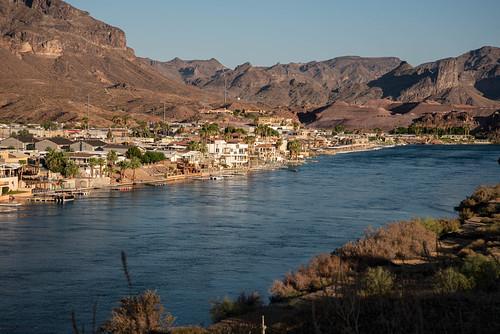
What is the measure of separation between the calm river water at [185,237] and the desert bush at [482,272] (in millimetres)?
6123

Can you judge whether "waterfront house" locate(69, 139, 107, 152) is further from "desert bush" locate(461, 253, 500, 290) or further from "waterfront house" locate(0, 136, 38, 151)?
"desert bush" locate(461, 253, 500, 290)

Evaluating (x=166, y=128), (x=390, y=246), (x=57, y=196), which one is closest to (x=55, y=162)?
(x=57, y=196)

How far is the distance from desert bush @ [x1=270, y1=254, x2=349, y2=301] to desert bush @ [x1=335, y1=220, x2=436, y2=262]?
1408 millimetres

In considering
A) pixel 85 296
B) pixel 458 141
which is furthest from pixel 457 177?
pixel 458 141

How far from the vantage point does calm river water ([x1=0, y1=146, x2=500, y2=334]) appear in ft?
72.7

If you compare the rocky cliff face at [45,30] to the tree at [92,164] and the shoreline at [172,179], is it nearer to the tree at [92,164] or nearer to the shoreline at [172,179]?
the shoreline at [172,179]

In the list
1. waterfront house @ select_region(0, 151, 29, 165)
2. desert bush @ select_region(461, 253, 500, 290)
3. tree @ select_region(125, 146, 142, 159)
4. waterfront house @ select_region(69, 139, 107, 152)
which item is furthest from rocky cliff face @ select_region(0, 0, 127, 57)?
desert bush @ select_region(461, 253, 500, 290)

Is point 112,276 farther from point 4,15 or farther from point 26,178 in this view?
point 4,15

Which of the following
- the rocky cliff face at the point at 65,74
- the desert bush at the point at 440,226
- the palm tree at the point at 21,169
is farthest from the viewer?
the rocky cliff face at the point at 65,74

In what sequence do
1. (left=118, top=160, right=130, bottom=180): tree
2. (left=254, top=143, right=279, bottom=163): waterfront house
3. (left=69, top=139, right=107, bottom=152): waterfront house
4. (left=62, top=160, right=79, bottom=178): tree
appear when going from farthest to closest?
(left=254, top=143, right=279, bottom=163): waterfront house
(left=69, top=139, right=107, bottom=152): waterfront house
(left=118, top=160, right=130, bottom=180): tree
(left=62, top=160, right=79, bottom=178): tree

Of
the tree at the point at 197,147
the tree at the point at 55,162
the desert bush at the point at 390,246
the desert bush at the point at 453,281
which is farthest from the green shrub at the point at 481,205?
the tree at the point at 197,147

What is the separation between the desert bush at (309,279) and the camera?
20.2 m

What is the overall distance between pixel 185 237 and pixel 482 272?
55.3 feet

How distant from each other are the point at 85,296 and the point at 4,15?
16555 cm
